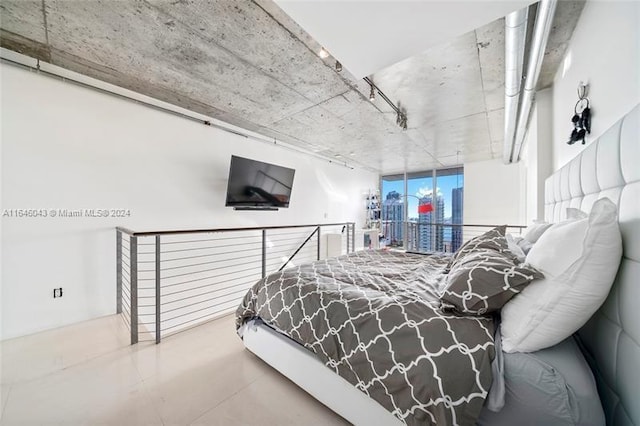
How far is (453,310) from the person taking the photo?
3.75 ft

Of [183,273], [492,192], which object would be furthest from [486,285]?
[492,192]

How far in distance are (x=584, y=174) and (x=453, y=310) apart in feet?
3.63

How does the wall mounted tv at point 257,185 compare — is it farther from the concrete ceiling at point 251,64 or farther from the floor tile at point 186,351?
the floor tile at point 186,351

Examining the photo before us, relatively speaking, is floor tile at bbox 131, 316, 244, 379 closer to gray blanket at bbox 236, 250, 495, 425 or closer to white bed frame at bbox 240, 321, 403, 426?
white bed frame at bbox 240, 321, 403, 426

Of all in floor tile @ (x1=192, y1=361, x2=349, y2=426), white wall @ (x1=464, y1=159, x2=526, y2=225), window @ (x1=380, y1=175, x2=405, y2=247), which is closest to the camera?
floor tile @ (x1=192, y1=361, x2=349, y2=426)

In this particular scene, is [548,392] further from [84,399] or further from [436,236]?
[436,236]

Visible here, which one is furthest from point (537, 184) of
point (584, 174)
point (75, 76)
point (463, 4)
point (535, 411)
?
point (75, 76)

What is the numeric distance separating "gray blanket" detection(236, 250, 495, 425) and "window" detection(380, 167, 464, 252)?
469 centimetres

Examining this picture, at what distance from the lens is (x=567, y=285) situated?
0.88 meters

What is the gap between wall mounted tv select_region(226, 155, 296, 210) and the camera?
354 cm

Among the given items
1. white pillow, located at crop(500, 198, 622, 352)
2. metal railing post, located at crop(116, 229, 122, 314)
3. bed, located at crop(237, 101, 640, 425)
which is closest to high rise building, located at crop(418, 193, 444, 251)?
bed, located at crop(237, 101, 640, 425)

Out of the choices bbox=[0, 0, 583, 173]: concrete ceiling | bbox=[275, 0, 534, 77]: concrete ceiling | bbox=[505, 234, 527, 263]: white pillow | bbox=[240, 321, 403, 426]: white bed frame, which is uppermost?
bbox=[0, 0, 583, 173]: concrete ceiling

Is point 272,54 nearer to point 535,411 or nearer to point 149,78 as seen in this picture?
point 149,78

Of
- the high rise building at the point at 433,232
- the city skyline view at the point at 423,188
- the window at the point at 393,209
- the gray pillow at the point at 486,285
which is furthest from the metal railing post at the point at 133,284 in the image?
the window at the point at 393,209
